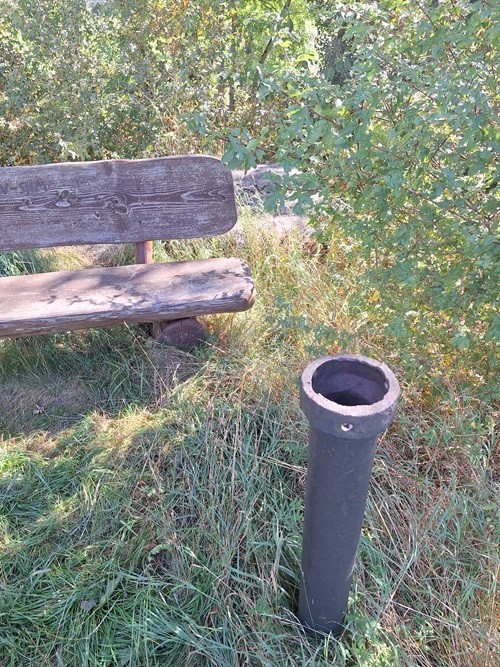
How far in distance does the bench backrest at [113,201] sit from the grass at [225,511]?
68cm

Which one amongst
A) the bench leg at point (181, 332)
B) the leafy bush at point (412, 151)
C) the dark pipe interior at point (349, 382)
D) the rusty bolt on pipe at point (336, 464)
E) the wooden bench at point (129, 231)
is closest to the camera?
the rusty bolt on pipe at point (336, 464)

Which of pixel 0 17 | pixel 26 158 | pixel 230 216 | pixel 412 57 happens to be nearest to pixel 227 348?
pixel 230 216

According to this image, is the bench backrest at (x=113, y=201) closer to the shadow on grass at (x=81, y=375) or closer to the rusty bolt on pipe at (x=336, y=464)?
the shadow on grass at (x=81, y=375)

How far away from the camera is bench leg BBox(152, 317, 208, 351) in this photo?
9.59ft

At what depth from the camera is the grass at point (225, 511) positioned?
1.83 meters

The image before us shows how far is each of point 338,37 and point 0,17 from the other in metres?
3.24

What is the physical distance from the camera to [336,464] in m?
1.42

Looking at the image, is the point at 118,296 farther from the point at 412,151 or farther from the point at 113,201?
the point at 412,151

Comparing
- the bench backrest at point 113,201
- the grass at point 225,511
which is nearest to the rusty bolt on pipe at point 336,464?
the grass at point 225,511

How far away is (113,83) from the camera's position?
4.39m

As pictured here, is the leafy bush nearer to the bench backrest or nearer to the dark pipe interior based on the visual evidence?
the dark pipe interior

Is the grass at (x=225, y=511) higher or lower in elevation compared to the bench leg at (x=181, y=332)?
lower

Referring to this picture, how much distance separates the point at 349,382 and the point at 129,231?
1.96 meters

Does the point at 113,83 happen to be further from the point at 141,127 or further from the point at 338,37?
the point at 338,37
